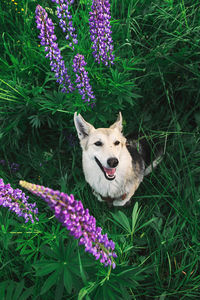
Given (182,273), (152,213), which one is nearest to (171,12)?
(152,213)

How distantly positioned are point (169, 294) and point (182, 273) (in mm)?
261

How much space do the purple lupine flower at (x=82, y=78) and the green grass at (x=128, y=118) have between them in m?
0.12

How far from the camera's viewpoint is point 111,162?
200cm

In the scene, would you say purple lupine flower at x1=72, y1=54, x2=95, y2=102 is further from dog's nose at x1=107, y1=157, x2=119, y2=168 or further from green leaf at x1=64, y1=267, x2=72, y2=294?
green leaf at x1=64, y1=267, x2=72, y2=294

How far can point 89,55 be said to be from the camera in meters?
2.61

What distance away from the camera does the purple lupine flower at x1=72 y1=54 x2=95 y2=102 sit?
2.10 metres

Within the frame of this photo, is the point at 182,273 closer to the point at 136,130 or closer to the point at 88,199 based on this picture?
the point at 88,199

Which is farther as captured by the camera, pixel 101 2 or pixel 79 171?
pixel 79 171

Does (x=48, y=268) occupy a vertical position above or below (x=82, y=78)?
below

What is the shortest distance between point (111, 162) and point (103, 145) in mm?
208

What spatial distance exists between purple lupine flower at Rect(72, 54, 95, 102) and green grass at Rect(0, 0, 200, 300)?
0.12 metres

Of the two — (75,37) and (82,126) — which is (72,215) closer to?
(82,126)

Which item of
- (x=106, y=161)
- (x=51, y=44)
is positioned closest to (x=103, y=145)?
(x=106, y=161)

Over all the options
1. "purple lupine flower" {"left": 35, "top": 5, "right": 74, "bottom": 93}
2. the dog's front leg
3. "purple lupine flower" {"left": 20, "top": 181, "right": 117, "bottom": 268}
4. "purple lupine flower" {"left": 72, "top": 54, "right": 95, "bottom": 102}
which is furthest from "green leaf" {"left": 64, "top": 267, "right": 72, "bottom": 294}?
"purple lupine flower" {"left": 35, "top": 5, "right": 74, "bottom": 93}
